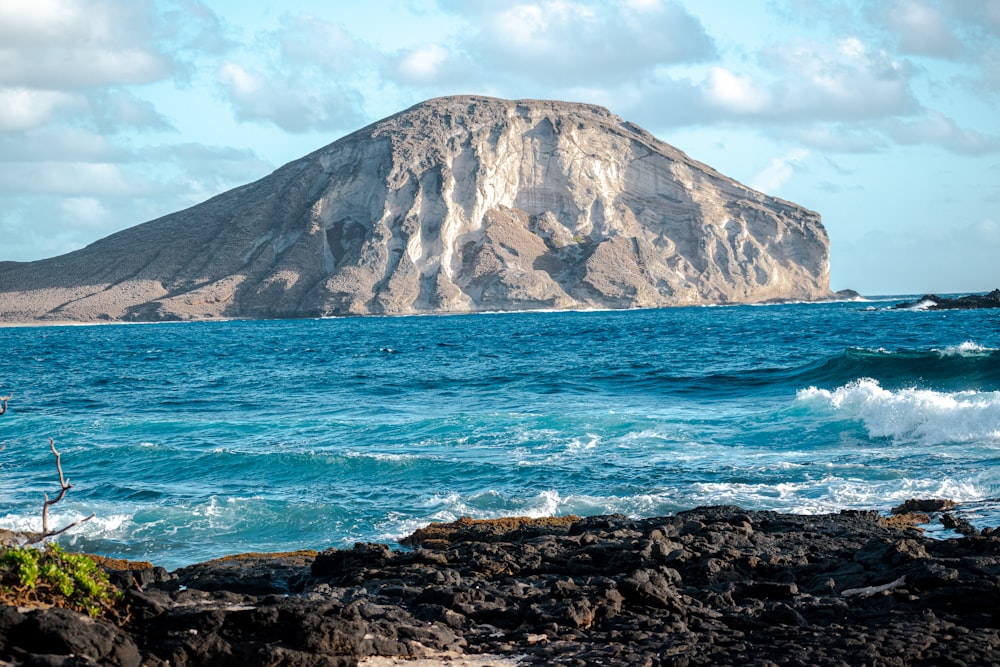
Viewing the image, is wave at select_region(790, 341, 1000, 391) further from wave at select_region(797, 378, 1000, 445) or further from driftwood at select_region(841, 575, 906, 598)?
driftwood at select_region(841, 575, 906, 598)

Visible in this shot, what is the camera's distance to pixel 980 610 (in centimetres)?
702

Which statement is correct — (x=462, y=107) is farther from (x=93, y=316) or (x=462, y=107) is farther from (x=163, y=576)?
(x=163, y=576)

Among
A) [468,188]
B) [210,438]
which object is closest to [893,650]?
[210,438]

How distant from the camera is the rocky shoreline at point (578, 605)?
6141 mm

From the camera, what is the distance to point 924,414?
19609 mm

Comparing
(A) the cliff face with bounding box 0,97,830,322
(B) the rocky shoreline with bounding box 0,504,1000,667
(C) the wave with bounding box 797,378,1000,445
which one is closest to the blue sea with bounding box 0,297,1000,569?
(C) the wave with bounding box 797,378,1000,445

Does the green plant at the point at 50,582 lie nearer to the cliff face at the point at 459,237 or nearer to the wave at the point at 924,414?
the wave at the point at 924,414

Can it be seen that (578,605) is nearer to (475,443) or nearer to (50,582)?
(50,582)

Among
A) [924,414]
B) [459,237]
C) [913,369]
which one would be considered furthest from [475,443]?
[459,237]

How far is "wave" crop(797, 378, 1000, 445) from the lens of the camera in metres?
18.2

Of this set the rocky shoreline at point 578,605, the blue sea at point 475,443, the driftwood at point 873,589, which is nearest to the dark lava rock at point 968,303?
the blue sea at point 475,443

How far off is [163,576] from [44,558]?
9.40ft

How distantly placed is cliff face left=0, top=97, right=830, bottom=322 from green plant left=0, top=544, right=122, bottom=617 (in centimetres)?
11460

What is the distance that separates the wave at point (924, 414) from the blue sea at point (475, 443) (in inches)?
2.5
